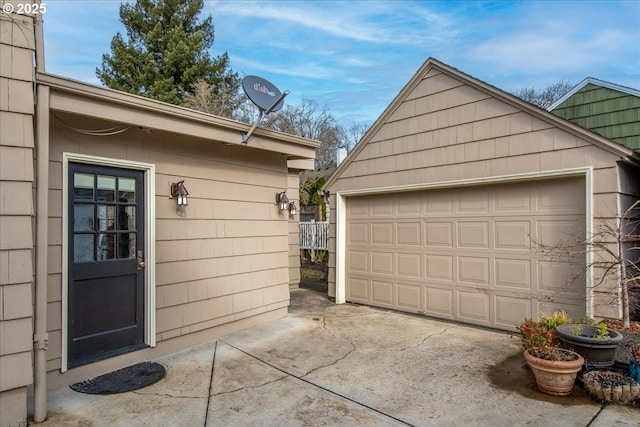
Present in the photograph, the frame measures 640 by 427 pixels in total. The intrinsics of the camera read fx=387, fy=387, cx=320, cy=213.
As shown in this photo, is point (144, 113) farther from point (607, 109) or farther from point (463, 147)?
point (607, 109)

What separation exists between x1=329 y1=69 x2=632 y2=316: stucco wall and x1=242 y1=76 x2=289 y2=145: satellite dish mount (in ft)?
7.09

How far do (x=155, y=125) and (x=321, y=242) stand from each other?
26.1 ft

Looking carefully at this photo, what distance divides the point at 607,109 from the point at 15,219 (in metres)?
8.55

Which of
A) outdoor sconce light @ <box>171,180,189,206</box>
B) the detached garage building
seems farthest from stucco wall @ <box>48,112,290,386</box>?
the detached garage building

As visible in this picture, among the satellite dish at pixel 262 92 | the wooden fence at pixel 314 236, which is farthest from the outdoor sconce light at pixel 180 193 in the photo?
the wooden fence at pixel 314 236

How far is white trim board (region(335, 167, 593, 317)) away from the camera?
4.25 metres

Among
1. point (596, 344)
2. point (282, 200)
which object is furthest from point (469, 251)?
point (282, 200)

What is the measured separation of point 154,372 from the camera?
3.70 meters

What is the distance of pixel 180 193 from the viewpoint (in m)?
4.21

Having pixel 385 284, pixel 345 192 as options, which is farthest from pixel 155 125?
pixel 385 284

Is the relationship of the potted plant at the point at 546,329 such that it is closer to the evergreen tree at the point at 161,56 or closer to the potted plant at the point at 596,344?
the potted plant at the point at 596,344

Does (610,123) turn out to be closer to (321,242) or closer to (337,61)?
(321,242)

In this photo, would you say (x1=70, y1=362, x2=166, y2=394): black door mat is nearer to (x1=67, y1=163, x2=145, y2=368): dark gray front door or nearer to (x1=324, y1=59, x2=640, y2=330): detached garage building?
(x1=67, y1=163, x2=145, y2=368): dark gray front door

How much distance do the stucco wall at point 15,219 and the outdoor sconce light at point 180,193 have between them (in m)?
1.56
